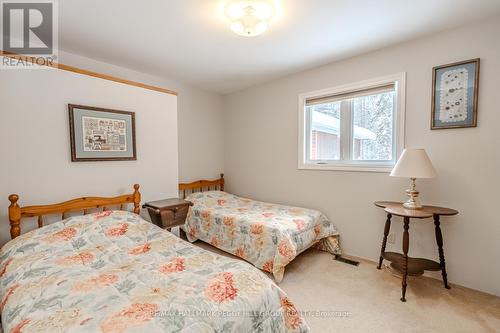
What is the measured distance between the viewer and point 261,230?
2.37 metres

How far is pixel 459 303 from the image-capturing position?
187 cm

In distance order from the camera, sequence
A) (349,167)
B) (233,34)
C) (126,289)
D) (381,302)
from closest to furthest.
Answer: (126,289) → (381,302) → (233,34) → (349,167)

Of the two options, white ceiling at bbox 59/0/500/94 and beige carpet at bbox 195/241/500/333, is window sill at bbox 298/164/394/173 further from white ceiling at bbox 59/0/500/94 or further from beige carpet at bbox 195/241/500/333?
white ceiling at bbox 59/0/500/94

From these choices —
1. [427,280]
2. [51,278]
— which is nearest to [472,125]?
[427,280]

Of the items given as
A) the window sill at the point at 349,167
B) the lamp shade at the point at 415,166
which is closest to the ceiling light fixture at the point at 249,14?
the lamp shade at the point at 415,166

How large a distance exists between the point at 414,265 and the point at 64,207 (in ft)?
10.5

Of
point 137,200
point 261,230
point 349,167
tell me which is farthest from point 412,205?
point 137,200

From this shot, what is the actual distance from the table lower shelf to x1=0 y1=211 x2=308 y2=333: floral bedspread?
53.2 inches

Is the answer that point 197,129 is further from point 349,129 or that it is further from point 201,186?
point 349,129

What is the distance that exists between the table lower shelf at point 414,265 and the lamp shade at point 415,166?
0.85 m

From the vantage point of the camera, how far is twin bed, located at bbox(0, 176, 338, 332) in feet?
3.17

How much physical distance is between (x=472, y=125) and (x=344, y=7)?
1.54m

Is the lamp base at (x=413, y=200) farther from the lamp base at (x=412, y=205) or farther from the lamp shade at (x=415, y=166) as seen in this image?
the lamp shade at (x=415, y=166)

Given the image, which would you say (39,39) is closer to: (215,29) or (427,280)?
(215,29)
